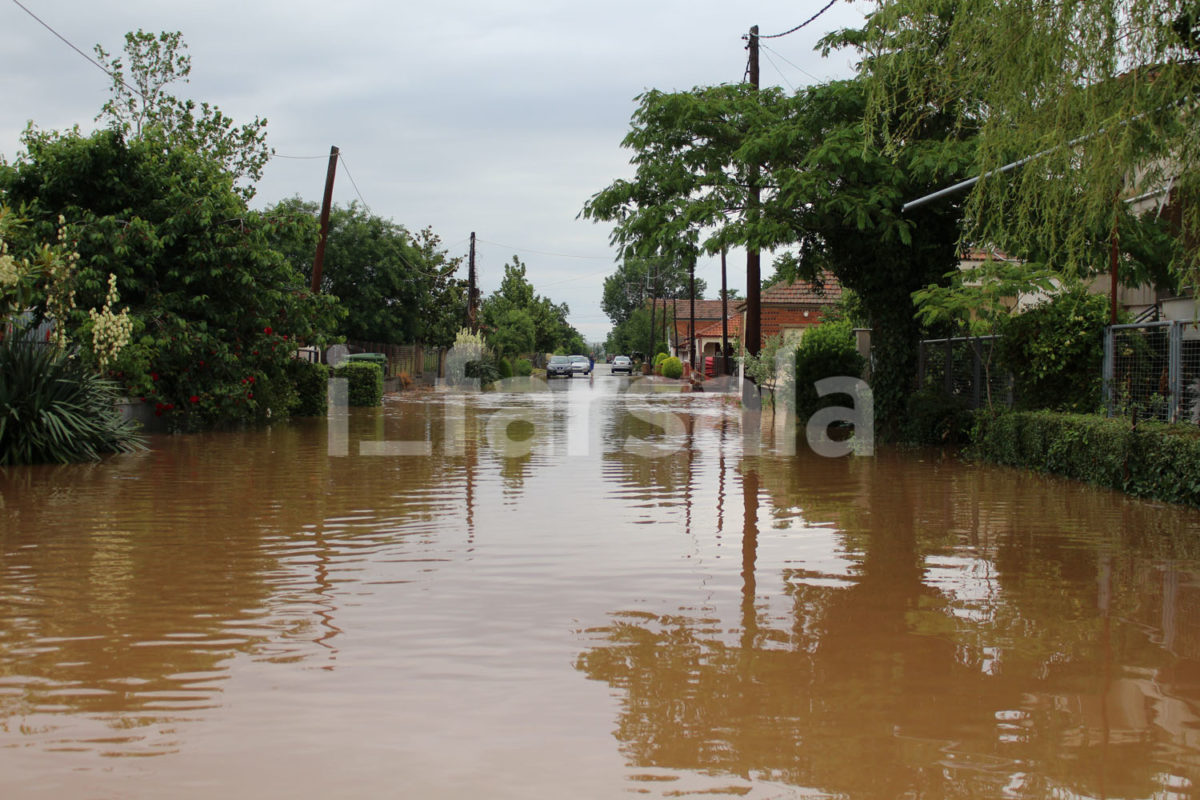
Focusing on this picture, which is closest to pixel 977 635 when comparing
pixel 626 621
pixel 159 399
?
pixel 626 621

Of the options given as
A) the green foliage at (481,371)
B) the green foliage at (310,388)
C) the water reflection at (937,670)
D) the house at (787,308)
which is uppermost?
the house at (787,308)

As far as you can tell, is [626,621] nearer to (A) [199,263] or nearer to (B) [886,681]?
(B) [886,681]

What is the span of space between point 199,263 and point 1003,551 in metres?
16.0

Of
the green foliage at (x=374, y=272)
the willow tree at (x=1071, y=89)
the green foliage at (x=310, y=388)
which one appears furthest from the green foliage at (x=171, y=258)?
the green foliage at (x=374, y=272)

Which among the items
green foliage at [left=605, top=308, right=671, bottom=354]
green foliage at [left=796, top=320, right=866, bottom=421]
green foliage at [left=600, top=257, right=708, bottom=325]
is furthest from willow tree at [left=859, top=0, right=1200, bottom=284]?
green foliage at [left=600, top=257, right=708, bottom=325]

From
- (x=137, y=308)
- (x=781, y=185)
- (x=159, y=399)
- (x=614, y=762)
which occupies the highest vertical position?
(x=781, y=185)

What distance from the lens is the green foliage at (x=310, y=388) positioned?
25781 mm

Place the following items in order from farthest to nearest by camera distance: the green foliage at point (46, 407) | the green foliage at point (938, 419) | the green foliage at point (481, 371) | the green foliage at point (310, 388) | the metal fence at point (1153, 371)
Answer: the green foliage at point (481, 371), the green foliage at point (310, 388), the green foliage at point (938, 419), the green foliage at point (46, 407), the metal fence at point (1153, 371)

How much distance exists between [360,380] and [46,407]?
16.7 meters

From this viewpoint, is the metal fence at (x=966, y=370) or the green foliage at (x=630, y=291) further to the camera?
the green foliage at (x=630, y=291)

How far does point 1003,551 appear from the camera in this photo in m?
8.58

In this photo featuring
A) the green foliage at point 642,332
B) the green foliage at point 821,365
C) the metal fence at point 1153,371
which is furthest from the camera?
the green foliage at point 642,332

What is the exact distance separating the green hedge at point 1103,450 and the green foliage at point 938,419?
1.61 meters

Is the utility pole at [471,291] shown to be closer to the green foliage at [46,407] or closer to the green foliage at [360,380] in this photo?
the green foliage at [360,380]
